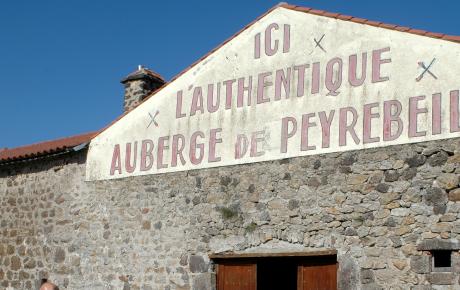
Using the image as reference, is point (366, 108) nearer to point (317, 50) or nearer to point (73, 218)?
point (317, 50)

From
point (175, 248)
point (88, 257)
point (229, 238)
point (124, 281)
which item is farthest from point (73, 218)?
point (229, 238)

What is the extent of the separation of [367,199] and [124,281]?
4.71 meters

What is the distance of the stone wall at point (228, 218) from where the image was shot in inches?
353

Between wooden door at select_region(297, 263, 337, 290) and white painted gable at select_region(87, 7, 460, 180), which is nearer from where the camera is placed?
white painted gable at select_region(87, 7, 460, 180)

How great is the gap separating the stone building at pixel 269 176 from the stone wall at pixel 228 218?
0.08ft

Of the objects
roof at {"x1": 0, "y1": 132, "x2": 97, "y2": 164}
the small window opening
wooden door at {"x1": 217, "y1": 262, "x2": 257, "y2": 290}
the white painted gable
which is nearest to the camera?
the small window opening

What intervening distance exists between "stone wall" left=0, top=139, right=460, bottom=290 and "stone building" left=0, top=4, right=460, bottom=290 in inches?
0.9

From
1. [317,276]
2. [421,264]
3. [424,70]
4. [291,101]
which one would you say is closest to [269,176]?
[291,101]

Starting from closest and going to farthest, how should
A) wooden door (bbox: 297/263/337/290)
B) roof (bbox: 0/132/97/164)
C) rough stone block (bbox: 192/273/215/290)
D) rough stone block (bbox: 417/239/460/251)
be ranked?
rough stone block (bbox: 417/239/460/251) < wooden door (bbox: 297/263/337/290) < rough stone block (bbox: 192/273/215/290) < roof (bbox: 0/132/97/164)

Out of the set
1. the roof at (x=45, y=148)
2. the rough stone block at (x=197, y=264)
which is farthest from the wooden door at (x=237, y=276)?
the roof at (x=45, y=148)

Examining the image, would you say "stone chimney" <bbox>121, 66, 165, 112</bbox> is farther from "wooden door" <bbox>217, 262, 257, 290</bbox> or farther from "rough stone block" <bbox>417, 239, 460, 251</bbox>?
"rough stone block" <bbox>417, 239, 460, 251</bbox>

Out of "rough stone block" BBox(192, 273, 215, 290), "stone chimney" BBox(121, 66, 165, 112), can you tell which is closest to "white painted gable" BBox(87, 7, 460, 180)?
"stone chimney" BBox(121, 66, 165, 112)

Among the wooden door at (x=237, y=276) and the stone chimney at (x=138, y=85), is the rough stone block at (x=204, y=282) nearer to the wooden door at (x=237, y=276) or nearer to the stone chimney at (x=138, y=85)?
the wooden door at (x=237, y=276)

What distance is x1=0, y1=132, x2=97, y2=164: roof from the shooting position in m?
12.8
